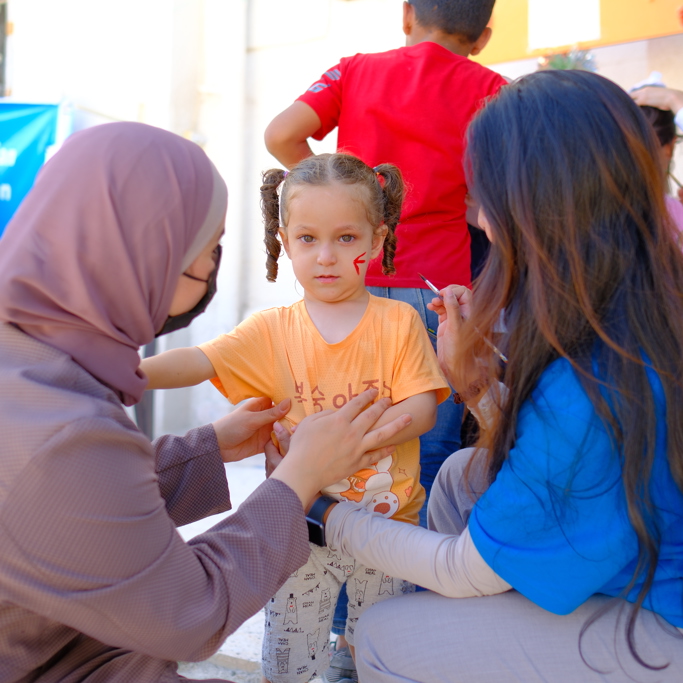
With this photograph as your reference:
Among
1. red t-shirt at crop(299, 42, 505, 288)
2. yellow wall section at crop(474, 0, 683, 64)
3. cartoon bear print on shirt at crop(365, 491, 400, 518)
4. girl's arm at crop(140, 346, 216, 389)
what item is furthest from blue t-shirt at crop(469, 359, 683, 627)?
yellow wall section at crop(474, 0, 683, 64)

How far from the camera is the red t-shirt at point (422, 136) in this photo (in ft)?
7.11

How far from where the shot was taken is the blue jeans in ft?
7.00

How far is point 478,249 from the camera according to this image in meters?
2.53

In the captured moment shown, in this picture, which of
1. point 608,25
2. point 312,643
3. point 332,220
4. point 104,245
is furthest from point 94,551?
point 608,25

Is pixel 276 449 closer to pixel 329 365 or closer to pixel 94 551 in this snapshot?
pixel 329 365

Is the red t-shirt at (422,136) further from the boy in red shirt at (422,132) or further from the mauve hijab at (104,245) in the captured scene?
the mauve hijab at (104,245)

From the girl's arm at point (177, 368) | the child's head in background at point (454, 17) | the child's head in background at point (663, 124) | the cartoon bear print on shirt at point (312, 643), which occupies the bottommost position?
the cartoon bear print on shirt at point (312, 643)

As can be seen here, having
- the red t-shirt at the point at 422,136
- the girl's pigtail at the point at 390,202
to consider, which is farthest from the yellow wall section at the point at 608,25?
the girl's pigtail at the point at 390,202

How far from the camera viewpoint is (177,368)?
169cm

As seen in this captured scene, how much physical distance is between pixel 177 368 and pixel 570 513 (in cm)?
99

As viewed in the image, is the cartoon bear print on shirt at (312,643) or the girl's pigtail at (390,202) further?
the girl's pigtail at (390,202)

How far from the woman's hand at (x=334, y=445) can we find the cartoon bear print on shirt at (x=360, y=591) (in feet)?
1.19

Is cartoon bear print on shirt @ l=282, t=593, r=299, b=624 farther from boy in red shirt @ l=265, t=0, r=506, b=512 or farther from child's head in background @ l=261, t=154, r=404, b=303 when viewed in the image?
child's head in background @ l=261, t=154, r=404, b=303

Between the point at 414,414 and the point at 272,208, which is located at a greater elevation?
the point at 272,208
